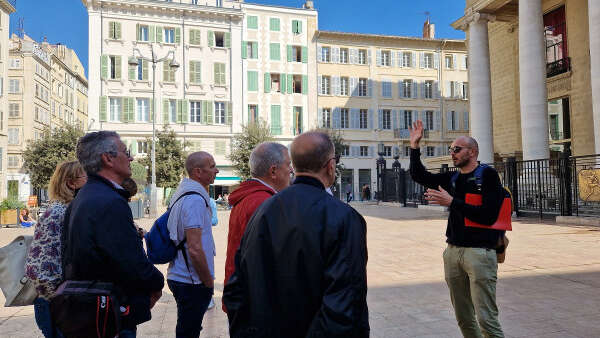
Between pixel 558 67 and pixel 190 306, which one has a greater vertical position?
pixel 558 67

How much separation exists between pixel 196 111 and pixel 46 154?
11.2m

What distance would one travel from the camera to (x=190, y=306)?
3.25 metres

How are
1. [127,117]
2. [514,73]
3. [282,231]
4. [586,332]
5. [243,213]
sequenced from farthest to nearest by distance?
1. [127,117]
2. [514,73]
3. [586,332]
4. [243,213]
5. [282,231]

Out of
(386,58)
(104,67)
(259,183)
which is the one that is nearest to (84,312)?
(259,183)

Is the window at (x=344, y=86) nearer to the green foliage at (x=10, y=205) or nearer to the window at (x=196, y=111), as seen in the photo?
→ the window at (x=196, y=111)

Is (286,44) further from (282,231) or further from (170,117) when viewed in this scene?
(282,231)

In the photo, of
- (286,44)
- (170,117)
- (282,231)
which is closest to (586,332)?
(282,231)

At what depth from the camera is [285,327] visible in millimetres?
1784

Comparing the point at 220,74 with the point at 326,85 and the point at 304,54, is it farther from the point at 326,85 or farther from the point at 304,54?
the point at 326,85

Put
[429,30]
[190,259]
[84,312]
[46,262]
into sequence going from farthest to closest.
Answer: [429,30] → [190,259] → [46,262] → [84,312]

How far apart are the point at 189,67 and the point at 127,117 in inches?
245

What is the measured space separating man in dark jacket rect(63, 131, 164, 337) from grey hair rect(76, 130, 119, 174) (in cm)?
8

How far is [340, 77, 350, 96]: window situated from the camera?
41.1 meters

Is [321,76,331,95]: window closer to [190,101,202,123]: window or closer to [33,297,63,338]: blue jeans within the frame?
[190,101,202,123]: window
